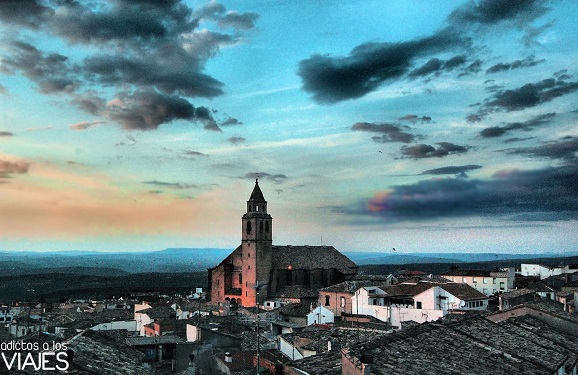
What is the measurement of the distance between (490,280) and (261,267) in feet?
97.1

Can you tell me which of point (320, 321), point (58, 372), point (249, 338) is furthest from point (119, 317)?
point (58, 372)

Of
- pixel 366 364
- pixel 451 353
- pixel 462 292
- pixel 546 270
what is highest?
pixel 366 364

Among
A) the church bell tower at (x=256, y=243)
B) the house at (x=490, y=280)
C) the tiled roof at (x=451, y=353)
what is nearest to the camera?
the tiled roof at (x=451, y=353)

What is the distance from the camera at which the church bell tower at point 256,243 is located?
79.5 meters

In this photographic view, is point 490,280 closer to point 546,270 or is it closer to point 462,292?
point 546,270

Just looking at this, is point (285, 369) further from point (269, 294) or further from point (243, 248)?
point (243, 248)

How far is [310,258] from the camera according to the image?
8562 centimetres

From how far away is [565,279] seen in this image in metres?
62.8

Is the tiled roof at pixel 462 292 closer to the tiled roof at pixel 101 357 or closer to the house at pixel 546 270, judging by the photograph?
the tiled roof at pixel 101 357

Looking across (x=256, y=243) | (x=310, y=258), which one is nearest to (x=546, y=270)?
(x=310, y=258)

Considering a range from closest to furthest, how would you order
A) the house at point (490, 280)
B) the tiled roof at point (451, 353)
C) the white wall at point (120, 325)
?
the tiled roof at point (451, 353) < the white wall at point (120, 325) < the house at point (490, 280)

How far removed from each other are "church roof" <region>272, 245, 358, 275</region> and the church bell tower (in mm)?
2384

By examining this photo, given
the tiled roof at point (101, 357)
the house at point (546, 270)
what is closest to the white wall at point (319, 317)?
the tiled roof at point (101, 357)

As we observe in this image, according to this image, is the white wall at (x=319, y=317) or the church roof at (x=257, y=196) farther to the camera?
the church roof at (x=257, y=196)
